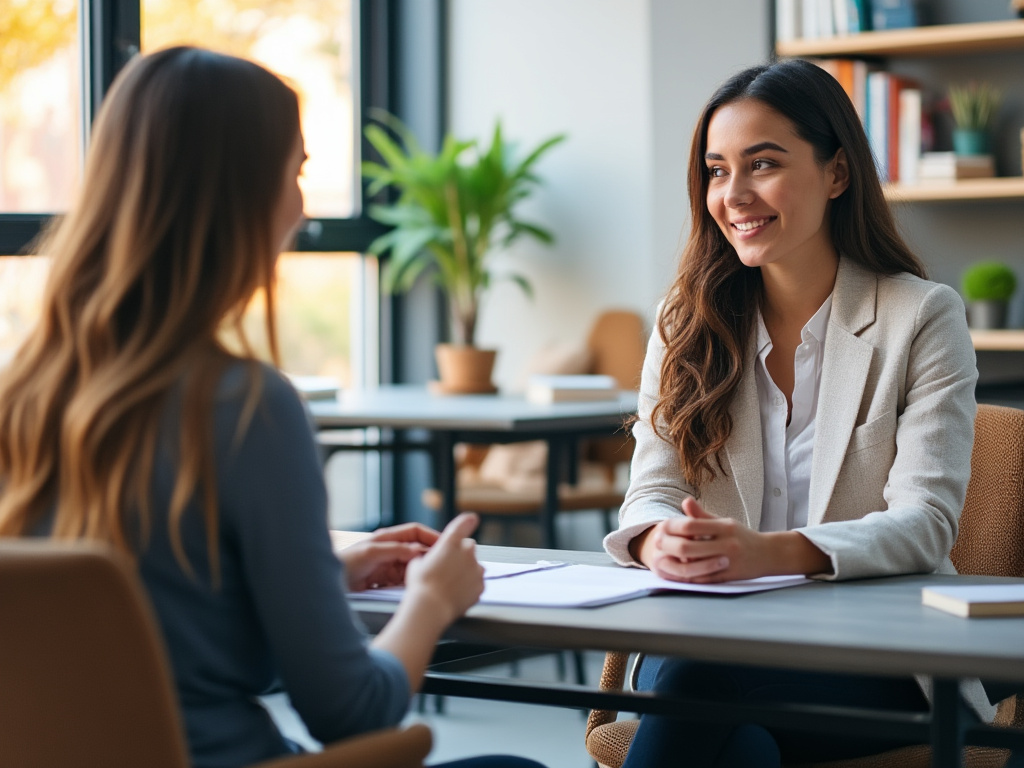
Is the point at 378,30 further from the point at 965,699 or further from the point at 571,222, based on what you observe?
the point at 965,699

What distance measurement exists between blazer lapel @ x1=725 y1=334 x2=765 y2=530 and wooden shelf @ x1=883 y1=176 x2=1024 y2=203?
6.61 ft

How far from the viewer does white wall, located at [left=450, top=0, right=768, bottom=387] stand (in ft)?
15.9

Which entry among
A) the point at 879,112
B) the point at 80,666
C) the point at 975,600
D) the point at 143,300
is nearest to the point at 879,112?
the point at 879,112

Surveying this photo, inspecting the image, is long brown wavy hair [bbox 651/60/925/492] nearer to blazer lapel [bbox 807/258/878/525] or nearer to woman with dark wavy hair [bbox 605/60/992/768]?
woman with dark wavy hair [bbox 605/60/992/768]

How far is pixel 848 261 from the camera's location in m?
1.96

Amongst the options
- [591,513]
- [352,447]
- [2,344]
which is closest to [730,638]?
[352,447]

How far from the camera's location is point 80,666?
95 cm

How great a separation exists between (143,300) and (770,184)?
3.63 feet

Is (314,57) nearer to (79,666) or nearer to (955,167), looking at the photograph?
(955,167)

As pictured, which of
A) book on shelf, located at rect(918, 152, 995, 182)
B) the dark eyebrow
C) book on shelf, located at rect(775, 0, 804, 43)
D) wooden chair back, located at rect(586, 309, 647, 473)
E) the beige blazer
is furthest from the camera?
wooden chair back, located at rect(586, 309, 647, 473)

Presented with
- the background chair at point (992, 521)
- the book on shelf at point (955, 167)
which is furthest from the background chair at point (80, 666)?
the book on shelf at point (955, 167)

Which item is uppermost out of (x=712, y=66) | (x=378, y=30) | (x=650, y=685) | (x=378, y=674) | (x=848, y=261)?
(x=378, y=30)

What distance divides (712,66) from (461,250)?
1.13 meters

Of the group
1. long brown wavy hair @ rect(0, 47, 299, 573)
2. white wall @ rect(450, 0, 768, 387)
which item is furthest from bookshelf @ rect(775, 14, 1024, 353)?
long brown wavy hair @ rect(0, 47, 299, 573)
